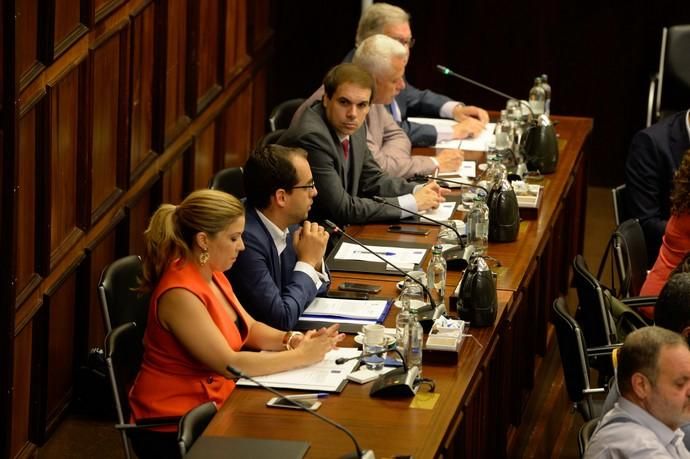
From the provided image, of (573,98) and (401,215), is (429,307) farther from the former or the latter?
(573,98)

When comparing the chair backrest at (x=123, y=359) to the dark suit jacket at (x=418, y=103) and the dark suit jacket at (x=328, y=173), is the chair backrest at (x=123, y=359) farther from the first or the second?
the dark suit jacket at (x=418, y=103)

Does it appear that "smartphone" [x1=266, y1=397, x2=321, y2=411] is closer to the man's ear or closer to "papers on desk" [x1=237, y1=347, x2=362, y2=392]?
"papers on desk" [x1=237, y1=347, x2=362, y2=392]

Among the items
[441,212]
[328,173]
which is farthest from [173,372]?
[441,212]

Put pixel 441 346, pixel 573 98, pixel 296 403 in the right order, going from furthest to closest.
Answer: pixel 573 98 < pixel 441 346 < pixel 296 403

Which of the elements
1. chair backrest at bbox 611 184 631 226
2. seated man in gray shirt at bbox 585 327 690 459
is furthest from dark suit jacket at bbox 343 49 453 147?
seated man in gray shirt at bbox 585 327 690 459

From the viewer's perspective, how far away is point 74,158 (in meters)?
5.33

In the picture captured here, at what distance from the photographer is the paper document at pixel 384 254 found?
5.09 metres

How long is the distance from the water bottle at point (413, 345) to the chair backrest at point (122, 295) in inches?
35.2

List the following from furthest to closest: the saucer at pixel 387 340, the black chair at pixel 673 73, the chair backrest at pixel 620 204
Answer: the black chair at pixel 673 73, the chair backrest at pixel 620 204, the saucer at pixel 387 340

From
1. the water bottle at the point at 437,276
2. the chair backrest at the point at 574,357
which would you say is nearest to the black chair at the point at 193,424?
the water bottle at the point at 437,276

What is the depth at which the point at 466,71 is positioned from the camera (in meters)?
8.71

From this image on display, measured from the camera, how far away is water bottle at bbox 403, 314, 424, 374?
4031 millimetres

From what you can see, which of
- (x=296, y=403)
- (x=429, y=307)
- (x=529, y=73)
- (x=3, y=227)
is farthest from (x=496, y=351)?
(x=529, y=73)

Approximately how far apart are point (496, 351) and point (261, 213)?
0.96 meters
